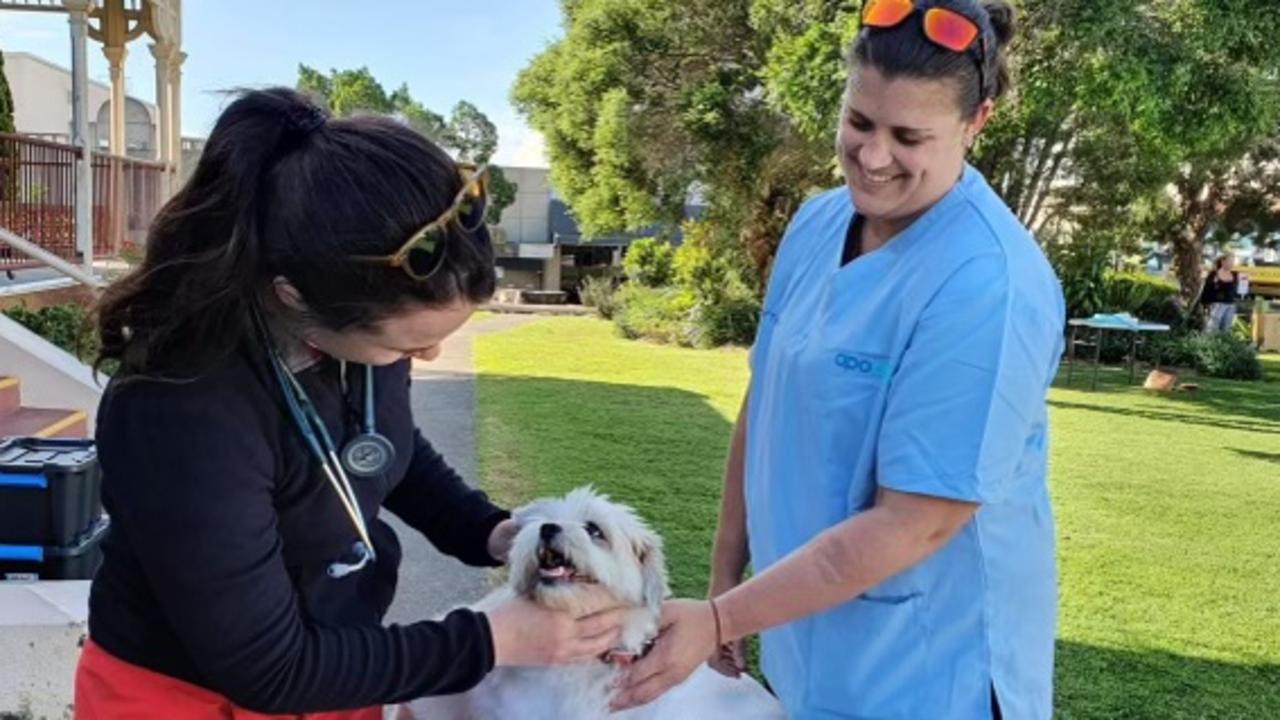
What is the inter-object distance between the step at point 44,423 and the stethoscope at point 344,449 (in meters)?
4.51

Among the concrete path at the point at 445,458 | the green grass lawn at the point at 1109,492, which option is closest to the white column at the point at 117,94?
the concrete path at the point at 445,458

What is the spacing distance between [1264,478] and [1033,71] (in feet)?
15.8

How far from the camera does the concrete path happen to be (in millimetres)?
5387

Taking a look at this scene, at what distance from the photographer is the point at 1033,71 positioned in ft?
39.8

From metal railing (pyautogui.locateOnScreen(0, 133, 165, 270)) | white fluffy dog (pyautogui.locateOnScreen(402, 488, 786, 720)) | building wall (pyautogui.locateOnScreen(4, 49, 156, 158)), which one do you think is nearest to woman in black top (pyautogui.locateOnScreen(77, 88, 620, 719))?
white fluffy dog (pyautogui.locateOnScreen(402, 488, 786, 720))

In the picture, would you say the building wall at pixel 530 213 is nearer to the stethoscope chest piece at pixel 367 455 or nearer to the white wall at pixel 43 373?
the white wall at pixel 43 373

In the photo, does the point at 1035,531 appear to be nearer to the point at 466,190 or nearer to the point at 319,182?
the point at 466,190

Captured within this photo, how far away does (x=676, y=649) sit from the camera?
2.05 m

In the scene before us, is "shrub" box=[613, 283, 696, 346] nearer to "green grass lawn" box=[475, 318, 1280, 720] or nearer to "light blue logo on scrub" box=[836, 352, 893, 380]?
"green grass lawn" box=[475, 318, 1280, 720]

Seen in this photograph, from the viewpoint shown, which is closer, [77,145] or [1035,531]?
[1035,531]

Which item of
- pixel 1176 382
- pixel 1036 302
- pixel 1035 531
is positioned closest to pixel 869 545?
pixel 1035 531

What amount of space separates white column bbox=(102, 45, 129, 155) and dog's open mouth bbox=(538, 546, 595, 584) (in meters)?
14.0

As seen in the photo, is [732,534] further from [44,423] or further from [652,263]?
[652,263]

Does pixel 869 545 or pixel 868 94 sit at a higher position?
pixel 868 94
